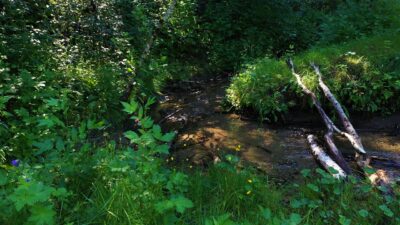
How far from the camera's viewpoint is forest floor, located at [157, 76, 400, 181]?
5.52 metres

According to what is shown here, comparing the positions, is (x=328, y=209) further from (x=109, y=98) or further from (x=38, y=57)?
(x=38, y=57)

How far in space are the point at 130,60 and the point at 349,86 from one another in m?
3.96

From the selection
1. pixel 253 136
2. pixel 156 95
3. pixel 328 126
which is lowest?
pixel 253 136

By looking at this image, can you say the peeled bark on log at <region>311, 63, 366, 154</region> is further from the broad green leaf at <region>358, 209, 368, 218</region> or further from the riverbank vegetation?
the broad green leaf at <region>358, 209, 368, 218</region>

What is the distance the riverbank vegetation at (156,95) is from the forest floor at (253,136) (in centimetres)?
24

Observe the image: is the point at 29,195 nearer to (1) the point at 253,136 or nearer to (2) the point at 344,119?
(1) the point at 253,136

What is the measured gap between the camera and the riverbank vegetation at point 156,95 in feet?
9.76

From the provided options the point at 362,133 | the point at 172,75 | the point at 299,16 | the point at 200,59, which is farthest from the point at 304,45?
the point at 362,133

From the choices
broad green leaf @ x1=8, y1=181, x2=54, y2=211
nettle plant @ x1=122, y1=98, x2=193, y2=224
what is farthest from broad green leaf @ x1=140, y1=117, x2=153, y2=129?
broad green leaf @ x1=8, y1=181, x2=54, y2=211

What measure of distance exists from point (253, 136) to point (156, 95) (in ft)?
8.11

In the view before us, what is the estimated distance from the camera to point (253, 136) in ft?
21.1

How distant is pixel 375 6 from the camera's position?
31.9 ft

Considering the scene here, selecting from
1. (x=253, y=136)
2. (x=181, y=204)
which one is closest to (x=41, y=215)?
(x=181, y=204)

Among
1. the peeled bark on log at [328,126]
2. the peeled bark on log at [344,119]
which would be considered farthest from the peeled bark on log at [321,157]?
the peeled bark on log at [344,119]
